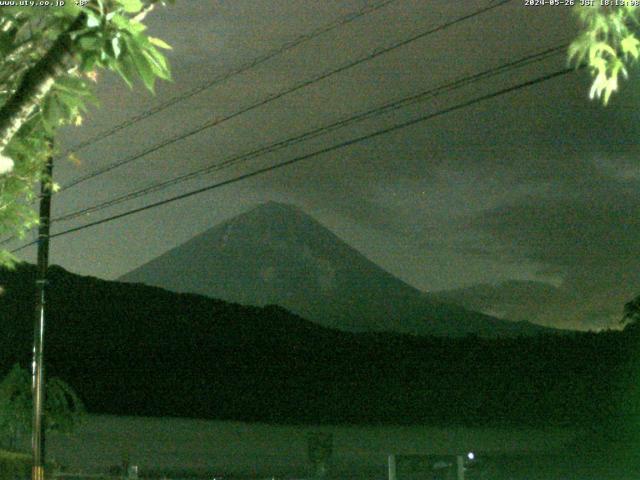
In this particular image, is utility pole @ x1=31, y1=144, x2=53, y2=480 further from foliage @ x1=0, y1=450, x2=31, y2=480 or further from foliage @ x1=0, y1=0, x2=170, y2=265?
foliage @ x1=0, y1=0, x2=170, y2=265

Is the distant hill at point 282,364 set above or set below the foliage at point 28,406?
above

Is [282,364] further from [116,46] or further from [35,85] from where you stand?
[116,46]

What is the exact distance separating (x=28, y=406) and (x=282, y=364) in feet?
199

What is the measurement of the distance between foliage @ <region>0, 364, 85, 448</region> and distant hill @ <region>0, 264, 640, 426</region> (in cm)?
2389

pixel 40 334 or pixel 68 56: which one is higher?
pixel 40 334

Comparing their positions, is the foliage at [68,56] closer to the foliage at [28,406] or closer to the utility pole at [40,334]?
the utility pole at [40,334]

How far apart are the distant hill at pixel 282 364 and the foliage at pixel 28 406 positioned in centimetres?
2389

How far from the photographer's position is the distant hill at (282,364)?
5559 cm

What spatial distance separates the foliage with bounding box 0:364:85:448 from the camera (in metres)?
28.1

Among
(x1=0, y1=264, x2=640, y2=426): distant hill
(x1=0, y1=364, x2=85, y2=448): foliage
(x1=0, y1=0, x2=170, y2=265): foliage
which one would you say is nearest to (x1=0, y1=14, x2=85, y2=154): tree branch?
(x1=0, y1=0, x2=170, y2=265): foliage

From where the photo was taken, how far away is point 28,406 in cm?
2864

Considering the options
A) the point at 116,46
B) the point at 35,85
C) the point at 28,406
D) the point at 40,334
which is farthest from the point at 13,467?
the point at 116,46

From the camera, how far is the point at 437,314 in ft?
546

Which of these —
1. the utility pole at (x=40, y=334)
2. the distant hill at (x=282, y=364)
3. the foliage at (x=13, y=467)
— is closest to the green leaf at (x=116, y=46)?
the utility pole at (x=40, y=334)
